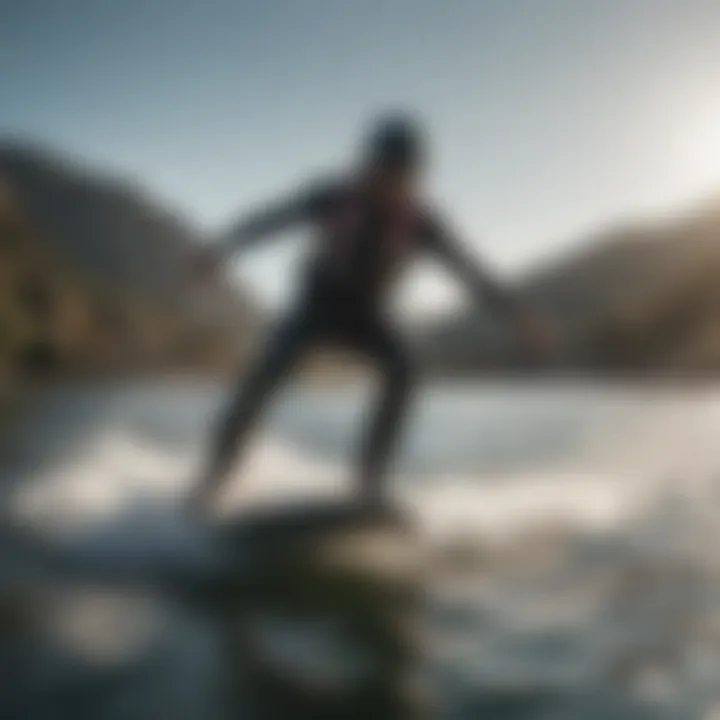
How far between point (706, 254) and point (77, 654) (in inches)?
376

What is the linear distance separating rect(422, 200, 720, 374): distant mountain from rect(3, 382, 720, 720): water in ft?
1.08

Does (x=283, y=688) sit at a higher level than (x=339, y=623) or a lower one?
lower

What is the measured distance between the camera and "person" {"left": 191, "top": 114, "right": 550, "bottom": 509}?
3.67 metres

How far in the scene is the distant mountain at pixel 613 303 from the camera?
4.57m

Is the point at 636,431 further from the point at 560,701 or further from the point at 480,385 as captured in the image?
the point at 560,701

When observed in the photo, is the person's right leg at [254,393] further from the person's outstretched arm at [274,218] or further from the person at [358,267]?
the person's outstretched arm at [274,218]

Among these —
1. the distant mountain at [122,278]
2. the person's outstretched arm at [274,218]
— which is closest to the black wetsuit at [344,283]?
the person's outstretched arm at [274,218]

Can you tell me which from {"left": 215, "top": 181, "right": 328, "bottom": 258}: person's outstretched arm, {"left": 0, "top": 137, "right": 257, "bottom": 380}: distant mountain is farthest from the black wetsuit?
{"left": 0, "top": 137, "right": 257, "bottom": 380}: distant mountain

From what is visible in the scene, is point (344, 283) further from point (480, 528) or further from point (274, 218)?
point (480, 528)

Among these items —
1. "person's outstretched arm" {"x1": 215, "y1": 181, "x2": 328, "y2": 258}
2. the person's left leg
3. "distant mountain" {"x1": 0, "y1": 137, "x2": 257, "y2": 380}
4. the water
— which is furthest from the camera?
"distant mountain" {"x1": 0, "y1": 137, "x2": 257, "y2": 380}

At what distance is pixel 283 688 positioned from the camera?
86.1 inches

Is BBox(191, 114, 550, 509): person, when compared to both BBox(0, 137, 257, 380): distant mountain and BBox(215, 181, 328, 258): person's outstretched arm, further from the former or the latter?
BBox(0, 137, 257, 380): distant mountain

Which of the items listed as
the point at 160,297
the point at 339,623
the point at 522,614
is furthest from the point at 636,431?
the point at 339,623

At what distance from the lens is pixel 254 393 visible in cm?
375
